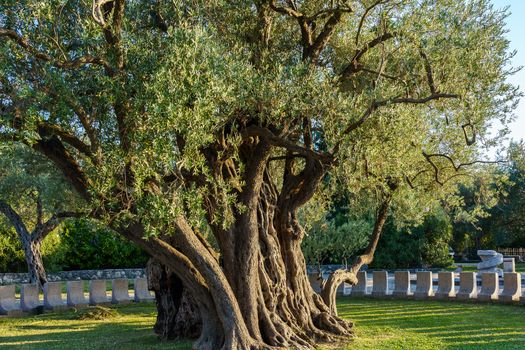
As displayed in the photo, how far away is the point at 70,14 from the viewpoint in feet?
33.3

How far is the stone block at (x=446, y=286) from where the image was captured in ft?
60.9

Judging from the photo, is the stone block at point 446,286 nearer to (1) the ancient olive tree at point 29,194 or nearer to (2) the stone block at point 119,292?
(2) the stone block at point 119,292

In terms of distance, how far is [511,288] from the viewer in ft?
56.6

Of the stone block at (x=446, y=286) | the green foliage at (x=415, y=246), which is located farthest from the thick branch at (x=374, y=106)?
the green foliage at (x=415, y=246)

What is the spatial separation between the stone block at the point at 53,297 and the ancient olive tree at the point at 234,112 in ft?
24.6

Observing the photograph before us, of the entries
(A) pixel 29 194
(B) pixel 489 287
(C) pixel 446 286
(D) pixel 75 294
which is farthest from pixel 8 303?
(B) pixel 489 287

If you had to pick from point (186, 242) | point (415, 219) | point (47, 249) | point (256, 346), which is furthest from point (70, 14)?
point (47, 249)

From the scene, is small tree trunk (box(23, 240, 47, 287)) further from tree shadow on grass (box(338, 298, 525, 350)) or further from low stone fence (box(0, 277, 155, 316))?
tree shadow on grass (box(338, 298, 525, 350))

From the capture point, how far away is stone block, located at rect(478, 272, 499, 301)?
1758 centimetres

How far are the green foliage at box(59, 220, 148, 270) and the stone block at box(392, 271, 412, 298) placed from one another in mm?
14954

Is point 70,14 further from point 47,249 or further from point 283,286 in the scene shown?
point 47,249

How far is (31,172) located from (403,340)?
13084 mm

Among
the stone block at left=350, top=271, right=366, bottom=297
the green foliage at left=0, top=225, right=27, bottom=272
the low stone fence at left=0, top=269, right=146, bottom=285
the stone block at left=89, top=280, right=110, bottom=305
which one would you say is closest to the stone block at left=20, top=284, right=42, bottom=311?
the stone block at left=89, top=280, right=110, bottom=305

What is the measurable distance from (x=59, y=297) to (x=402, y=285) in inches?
426
